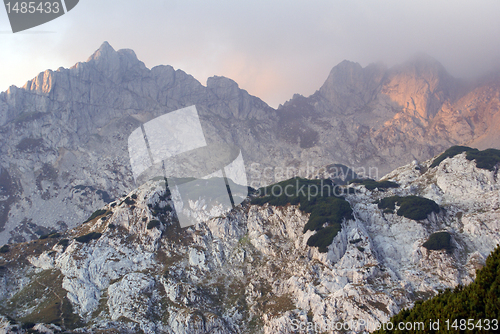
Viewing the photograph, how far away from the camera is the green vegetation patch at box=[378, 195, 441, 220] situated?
70312 mm

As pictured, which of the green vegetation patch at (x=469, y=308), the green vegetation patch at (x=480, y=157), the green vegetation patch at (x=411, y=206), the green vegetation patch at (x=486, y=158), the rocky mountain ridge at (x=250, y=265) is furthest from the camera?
the green vegetation patch at (x=480, y=157)

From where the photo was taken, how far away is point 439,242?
61500 millimetres

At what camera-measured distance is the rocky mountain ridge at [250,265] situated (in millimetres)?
57906

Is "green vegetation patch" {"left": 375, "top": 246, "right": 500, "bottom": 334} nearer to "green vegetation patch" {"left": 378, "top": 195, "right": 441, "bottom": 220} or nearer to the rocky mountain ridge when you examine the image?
the rocky mountain ridge

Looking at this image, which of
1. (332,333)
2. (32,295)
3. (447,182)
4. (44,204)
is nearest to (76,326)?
(32,295)

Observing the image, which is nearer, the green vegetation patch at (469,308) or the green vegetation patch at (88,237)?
the green vegetation patch at (469,308)

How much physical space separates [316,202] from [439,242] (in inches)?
1188

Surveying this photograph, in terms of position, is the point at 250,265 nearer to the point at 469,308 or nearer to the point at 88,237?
the point at 88,237

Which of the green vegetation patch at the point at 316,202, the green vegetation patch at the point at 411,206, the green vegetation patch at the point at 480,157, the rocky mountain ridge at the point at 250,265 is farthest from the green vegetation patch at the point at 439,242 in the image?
the green vegetation patch at the point at 480,157

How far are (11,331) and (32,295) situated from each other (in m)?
13.9

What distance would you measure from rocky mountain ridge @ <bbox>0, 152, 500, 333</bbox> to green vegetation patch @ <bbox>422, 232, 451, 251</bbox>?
2.20 ft

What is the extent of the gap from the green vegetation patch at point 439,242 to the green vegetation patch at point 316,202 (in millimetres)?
17425

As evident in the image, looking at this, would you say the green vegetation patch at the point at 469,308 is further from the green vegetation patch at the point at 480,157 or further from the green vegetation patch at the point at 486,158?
the green vegetation patch at the point at 480,157

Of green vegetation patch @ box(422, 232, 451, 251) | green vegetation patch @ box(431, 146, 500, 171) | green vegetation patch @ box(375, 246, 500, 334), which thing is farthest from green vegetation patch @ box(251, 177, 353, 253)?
green vegetation patch @ box(375, 246, 500, 334)
